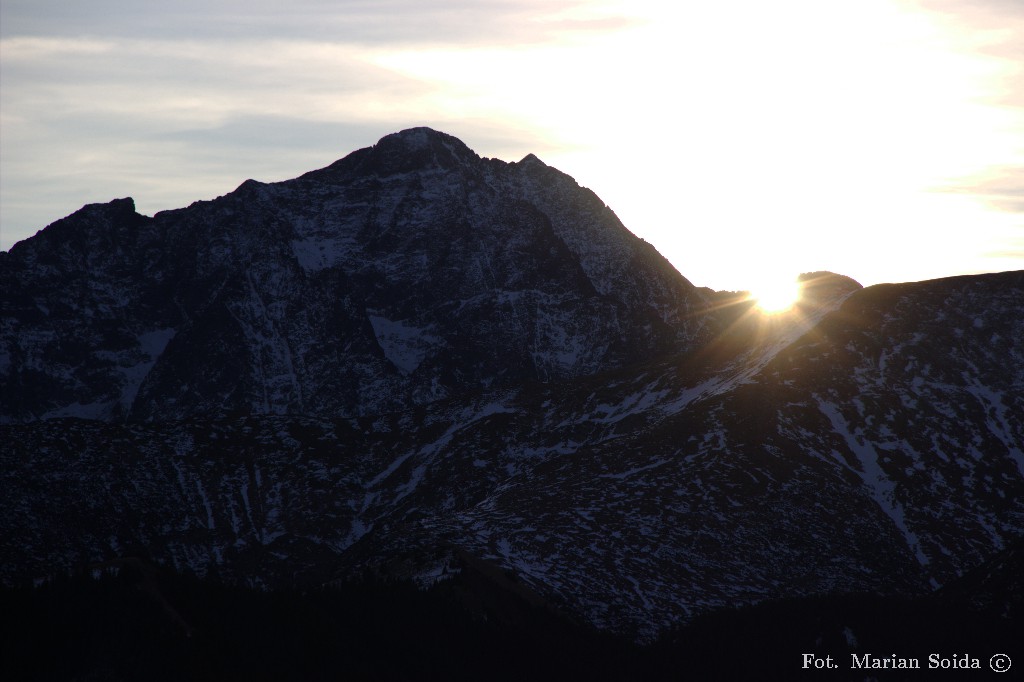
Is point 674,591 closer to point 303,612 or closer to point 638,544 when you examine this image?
point 638,544

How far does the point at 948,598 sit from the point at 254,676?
75.0 meters

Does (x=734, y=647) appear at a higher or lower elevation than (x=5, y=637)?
lower

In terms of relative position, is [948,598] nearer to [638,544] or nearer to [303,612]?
[638,544]

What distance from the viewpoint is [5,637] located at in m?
145

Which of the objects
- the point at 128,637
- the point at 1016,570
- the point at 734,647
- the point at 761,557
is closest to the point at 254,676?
the point at 128,637

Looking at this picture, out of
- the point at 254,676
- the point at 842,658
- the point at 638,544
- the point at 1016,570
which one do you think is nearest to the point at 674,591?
the point at 638,544

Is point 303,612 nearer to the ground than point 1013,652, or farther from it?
farther from it

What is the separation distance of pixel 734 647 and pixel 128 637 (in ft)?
192

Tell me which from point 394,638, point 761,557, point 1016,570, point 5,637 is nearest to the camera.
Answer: point 5,637

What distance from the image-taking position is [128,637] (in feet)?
486

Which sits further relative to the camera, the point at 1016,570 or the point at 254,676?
the point at 1016,570

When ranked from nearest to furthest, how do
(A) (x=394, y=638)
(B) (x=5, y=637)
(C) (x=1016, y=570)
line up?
1. (B) (x=5, y=637)
2. (A) (x=394, y=638)
3. (C) (x=1016, y=570)

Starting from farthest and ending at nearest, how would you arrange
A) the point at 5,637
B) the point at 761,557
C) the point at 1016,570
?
the point at 761,557 < the point at 1016,570 < the point at 5,637

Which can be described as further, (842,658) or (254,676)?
(842,658)
